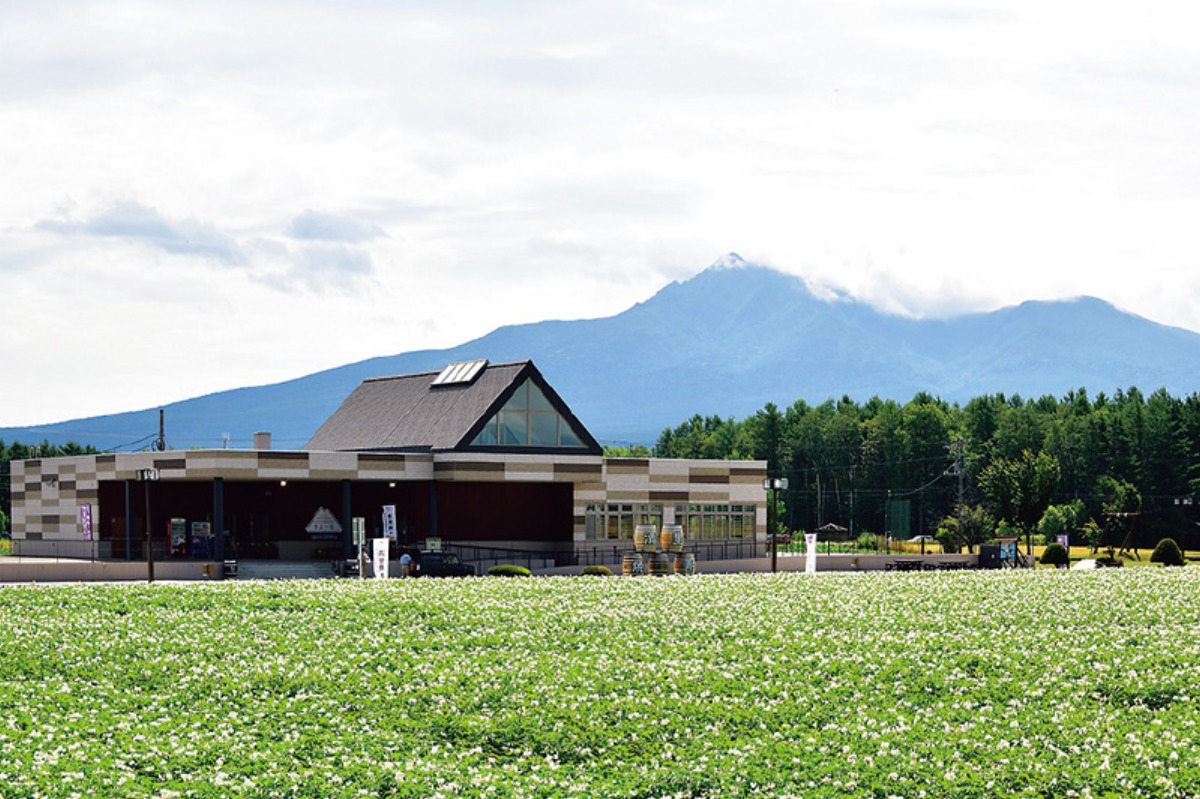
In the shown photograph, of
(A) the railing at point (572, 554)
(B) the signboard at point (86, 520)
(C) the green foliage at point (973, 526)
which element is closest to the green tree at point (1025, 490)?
(A) the railing at point (572, 554)

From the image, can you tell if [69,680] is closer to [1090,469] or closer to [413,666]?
[413,666]

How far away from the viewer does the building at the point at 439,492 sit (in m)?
72.4

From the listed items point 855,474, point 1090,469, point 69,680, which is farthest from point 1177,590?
point 855,474

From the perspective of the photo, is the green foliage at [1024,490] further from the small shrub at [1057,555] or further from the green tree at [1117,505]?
the green tree at [1117,505]

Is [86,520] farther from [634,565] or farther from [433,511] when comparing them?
[634,565]

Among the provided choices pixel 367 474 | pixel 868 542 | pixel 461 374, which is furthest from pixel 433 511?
pixel 868 542

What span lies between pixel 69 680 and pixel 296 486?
1925 inches

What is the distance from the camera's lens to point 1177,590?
135 ft

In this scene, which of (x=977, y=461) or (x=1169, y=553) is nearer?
(x=1169, y=553)

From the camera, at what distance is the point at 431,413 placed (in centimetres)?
7825

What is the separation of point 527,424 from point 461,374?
5889mm

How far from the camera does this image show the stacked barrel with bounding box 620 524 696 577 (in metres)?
58.0

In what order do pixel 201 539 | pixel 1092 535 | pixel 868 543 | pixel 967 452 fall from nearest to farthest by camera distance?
pixel 201 539
pixel 1092 535
pixel 868 543
pixel 967 452

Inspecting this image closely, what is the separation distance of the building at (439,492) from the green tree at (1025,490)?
16.6 meters
